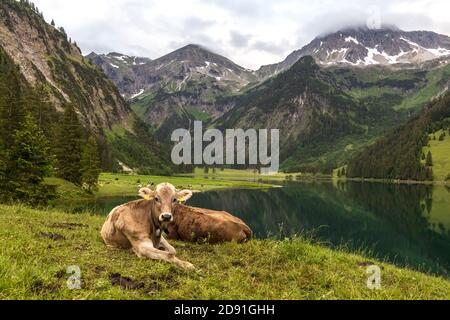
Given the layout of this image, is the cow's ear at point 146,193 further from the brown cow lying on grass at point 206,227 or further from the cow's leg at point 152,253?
the brown cow lying on grass at point 206,227

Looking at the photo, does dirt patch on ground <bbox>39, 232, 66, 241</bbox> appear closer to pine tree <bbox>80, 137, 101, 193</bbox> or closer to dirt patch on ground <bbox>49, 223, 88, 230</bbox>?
dirt patch on ground <bbox>49, 223, 88, 230</bbox>

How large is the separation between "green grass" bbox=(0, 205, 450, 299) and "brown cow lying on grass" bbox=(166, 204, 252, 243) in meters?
1.53

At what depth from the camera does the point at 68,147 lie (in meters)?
68.2

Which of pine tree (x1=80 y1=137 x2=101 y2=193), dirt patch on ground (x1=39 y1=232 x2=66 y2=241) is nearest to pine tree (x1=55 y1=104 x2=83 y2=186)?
pine tree (x1=80 y1=137 x2=101 y2=193)

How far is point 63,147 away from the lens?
67938 millimetres

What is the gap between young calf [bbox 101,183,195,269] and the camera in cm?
1285

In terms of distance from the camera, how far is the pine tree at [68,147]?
68125 millimetres

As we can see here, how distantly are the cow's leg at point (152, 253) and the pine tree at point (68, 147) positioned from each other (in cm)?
6002

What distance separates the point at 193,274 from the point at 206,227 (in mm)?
6650

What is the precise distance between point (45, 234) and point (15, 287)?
7427 mm

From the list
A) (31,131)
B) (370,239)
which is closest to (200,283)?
(31,131)

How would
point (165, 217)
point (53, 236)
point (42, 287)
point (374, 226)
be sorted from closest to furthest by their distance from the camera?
1. point (42, 287)
2. point (165, 217)
3. point (53, 236)
4. point (374, 226)

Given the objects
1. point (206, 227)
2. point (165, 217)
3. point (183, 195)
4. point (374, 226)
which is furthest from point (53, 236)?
point (374, 226)

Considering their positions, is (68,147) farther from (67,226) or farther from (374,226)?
(374,226)
